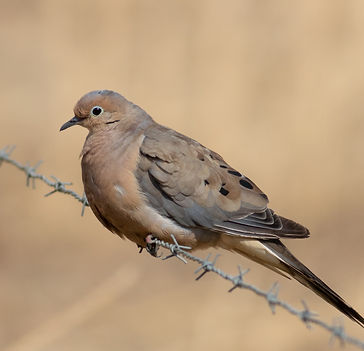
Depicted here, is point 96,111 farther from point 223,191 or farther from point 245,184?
point 245,184

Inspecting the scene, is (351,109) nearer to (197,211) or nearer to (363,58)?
(363,58)

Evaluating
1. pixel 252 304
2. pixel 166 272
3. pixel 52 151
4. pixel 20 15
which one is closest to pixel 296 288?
pixel 252 304

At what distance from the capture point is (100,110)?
16.2 ft

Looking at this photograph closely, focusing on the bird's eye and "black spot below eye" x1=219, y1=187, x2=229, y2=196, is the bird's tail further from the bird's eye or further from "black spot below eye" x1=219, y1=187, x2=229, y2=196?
the bird's eye

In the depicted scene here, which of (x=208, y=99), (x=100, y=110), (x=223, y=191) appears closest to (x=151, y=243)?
(x=223, y=191)

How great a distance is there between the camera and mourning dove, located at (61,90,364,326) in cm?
461

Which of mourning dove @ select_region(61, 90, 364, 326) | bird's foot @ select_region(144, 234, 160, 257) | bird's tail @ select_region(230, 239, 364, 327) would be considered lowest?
bird's foot @ select_region(144, 234, 160, 257)

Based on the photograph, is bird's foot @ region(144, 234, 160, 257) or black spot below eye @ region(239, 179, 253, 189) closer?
bird's foot @ region(144, 234, 160, 257)

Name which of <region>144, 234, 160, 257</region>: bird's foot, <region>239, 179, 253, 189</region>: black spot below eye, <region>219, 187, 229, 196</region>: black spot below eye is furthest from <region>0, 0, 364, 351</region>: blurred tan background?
<region>144, 234, 160, 257</region>: bird's foot

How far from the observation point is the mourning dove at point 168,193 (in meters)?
4.61

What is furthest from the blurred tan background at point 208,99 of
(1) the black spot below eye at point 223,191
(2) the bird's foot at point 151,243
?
(2) the bird's foot at point 151,243

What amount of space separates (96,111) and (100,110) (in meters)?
0.02

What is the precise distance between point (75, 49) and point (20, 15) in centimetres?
71

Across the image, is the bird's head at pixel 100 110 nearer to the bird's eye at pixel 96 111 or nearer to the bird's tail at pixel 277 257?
the bird's eye at pixel 96 111
